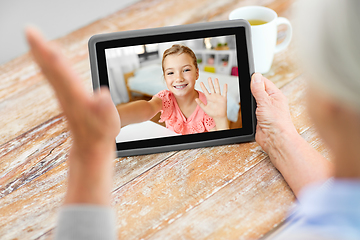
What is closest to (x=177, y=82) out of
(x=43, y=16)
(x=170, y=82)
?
(x=170, y=82)

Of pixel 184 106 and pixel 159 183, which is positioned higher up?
pixel 184 106

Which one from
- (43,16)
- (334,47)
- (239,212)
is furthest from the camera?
(43,16)

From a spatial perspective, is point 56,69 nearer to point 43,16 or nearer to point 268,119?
point 268,119

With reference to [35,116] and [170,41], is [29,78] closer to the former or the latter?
[35,116]

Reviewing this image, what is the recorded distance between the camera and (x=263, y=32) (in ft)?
2.46

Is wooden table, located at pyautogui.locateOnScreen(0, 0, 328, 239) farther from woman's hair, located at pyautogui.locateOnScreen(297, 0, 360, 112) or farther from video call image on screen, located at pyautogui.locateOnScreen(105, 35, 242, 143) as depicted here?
woman's hair, located at pyautogui.locateOnScreen(297, 0, 360, 112)

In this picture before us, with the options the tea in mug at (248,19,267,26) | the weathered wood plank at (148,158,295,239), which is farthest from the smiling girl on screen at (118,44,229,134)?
the tea in mug at (248,19,267,26)

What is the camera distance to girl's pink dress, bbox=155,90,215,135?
24.7 inches

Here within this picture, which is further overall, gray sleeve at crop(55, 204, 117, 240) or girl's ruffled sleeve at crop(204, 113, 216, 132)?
girl's ruffled sleeve at crop(204, 113, 216, 132)

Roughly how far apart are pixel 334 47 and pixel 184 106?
36cm

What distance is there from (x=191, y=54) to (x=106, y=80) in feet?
0.58

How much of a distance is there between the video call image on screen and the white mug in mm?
166

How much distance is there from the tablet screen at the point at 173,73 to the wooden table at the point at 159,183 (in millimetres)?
46

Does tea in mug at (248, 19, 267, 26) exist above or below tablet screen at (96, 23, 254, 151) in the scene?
above
